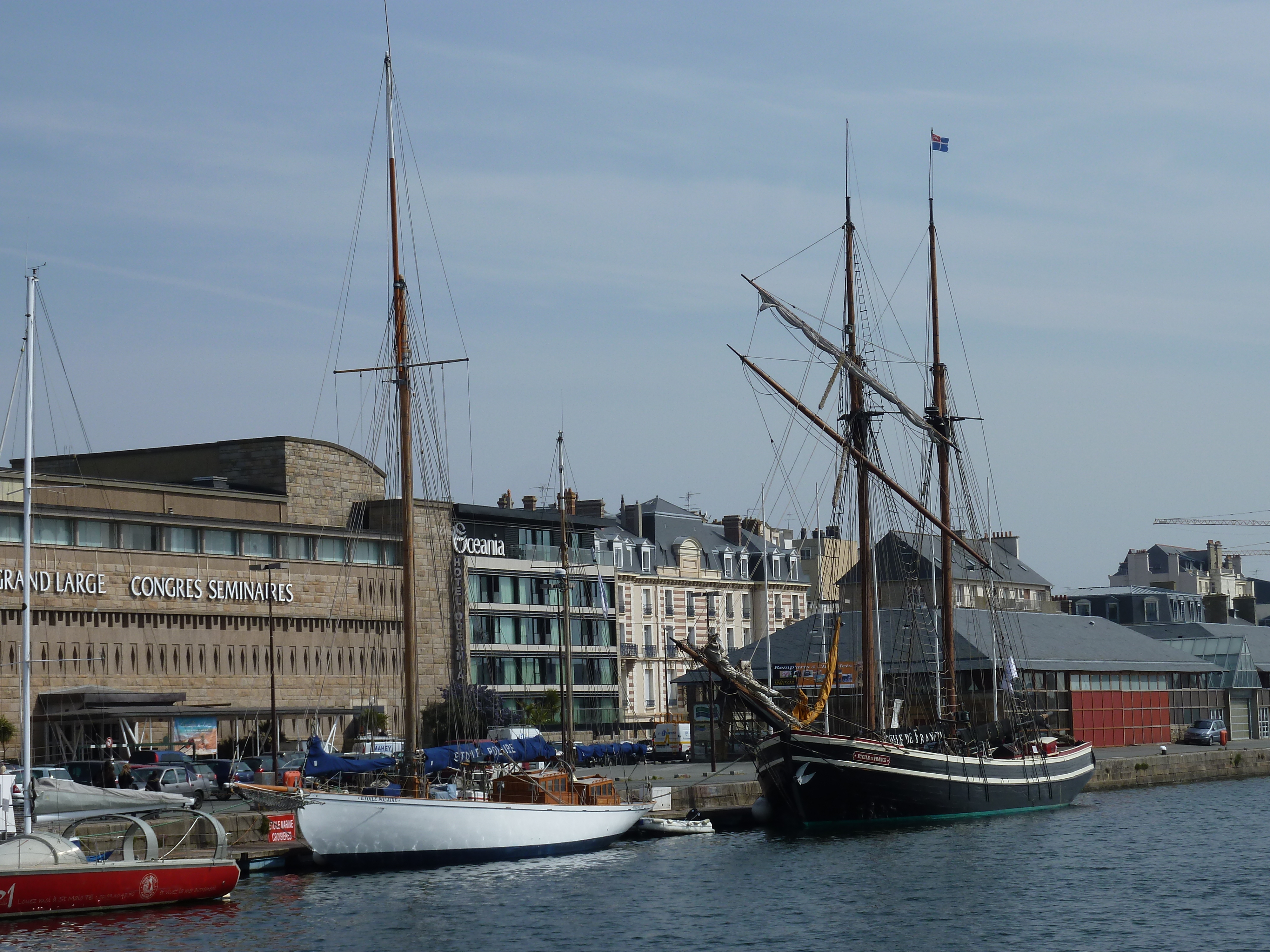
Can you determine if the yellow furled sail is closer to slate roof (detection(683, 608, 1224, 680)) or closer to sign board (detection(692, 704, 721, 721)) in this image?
slate roof (detection(683, 608, 1224, 680))

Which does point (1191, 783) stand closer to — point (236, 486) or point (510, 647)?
point (510, 647)

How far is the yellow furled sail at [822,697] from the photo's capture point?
55.7m

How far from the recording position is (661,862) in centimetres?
4575

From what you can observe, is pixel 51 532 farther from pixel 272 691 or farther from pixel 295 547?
pixel 272 691

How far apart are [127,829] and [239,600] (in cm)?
4691

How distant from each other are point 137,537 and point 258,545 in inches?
289

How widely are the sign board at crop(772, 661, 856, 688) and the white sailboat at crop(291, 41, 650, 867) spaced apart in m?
19.1

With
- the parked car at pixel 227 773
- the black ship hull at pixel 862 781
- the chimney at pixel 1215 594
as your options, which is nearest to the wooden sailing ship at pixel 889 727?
the black ship hull at pixel 862 781

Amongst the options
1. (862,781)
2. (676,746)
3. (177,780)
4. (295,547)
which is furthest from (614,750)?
(177,780)

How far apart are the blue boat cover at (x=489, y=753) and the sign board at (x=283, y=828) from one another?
3749 millimetres

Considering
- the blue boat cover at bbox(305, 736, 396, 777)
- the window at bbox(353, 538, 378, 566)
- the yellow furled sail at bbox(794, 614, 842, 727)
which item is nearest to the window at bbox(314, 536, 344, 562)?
the window at bbox(353, 538, 378, 566)

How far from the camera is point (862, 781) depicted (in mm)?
52375

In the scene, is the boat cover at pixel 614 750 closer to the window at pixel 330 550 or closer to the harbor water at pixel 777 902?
the window at pixel 330 550

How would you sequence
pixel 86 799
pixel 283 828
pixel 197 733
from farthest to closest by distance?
pixel 197 733, pixel 283 828, pixel 86 799
